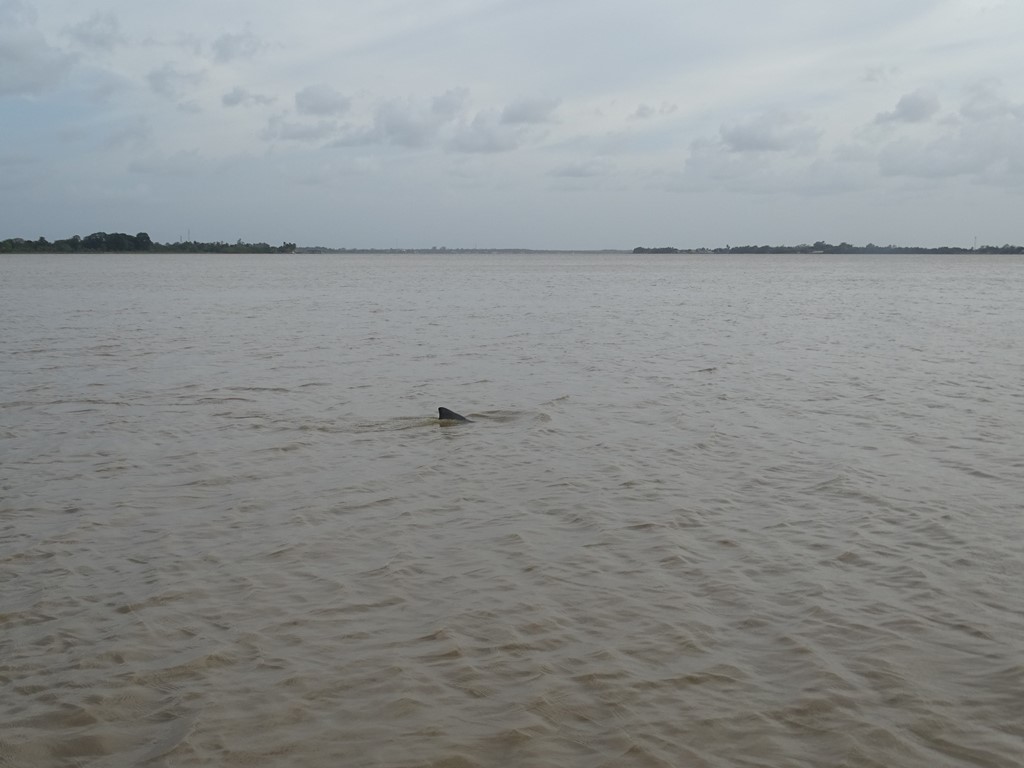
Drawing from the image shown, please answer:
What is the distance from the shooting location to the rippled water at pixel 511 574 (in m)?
5.24

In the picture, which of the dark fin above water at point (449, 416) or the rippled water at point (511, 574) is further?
the dark fin above water at point (449, 416)

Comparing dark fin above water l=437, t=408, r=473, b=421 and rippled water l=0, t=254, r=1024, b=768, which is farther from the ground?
dark fin above water l=437, t=408, r=473, b=421

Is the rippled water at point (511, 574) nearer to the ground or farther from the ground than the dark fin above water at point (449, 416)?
nearer to the ground

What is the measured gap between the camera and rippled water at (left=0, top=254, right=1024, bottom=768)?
5242 millimetres

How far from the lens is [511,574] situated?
25.3 feet

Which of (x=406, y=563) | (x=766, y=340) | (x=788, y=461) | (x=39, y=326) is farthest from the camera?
(x=39, y=326)

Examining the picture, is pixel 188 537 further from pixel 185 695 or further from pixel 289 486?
pixel 185 695

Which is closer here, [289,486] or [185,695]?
[185,695]

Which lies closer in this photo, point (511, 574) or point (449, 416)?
point (511, 574)

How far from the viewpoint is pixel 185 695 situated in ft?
18.3

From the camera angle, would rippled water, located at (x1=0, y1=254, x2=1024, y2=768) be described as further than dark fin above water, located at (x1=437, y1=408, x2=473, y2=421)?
No

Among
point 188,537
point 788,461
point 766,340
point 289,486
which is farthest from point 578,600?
point 766,340

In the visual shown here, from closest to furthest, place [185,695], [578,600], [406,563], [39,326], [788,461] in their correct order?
[185,695], [578,600], [406,563], [788,461], [39,326]

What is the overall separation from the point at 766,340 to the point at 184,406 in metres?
18.9
